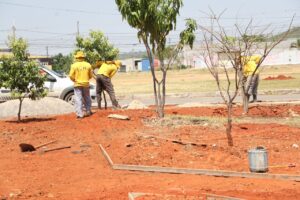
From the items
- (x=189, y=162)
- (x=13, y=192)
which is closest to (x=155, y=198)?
(x=13, y=192)

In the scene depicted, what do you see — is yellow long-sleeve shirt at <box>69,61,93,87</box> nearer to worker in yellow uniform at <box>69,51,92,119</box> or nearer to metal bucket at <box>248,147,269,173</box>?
worker in yellow uniform at <box>69,51,92,119</box>

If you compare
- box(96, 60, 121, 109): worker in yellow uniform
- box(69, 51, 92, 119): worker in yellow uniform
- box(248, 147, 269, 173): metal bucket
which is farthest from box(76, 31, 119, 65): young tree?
box(248, 147, 269, 173): metal bucket

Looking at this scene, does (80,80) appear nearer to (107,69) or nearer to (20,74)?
(20,74)

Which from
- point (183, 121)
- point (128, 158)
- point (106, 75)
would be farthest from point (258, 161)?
point (106, 75)

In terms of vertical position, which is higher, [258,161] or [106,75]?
[106,75]

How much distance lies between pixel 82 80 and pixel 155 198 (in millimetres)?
8076

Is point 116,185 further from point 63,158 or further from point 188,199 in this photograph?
point 63,158

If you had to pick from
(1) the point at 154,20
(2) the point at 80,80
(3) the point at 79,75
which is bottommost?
(2) the point at 80,80

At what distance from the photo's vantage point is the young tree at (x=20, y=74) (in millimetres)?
13742

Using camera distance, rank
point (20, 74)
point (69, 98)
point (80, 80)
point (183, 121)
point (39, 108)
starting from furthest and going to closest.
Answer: point (69, 98), point (39, 108), point (80, 80), point (20, 74), point (183, 121)

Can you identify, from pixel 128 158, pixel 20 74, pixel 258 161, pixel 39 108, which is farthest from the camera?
pixel 39 108

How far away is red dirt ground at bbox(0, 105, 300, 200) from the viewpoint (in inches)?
281

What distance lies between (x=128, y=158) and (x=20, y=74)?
220 inches

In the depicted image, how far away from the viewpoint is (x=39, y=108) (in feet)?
56.5
